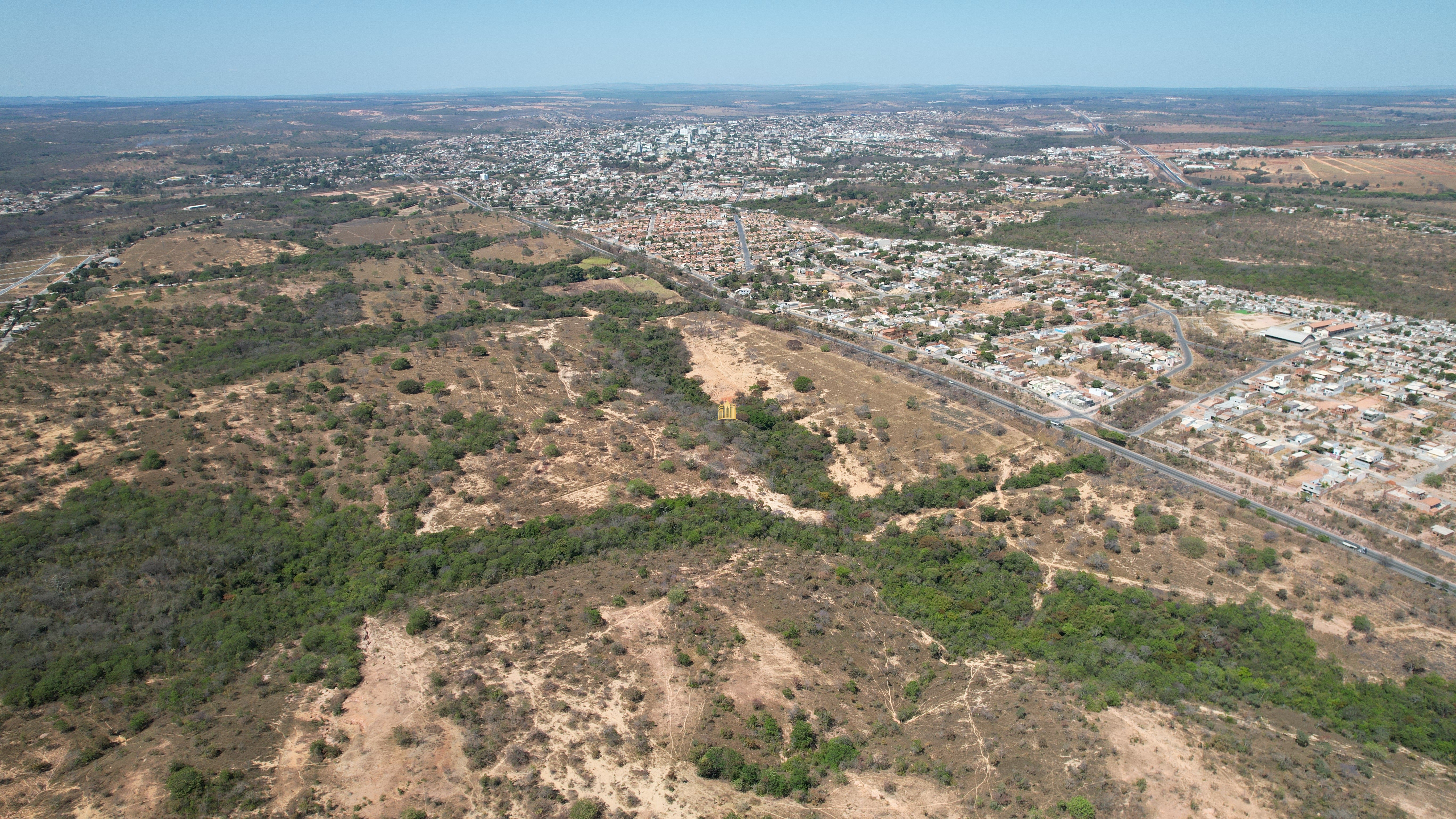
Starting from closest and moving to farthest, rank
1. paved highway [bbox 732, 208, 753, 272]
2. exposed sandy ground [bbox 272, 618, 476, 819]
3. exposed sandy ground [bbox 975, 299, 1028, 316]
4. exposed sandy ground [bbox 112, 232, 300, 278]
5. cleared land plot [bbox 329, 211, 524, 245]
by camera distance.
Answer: exposed sandy ground [bbox 272, 618, 476, 819], exposed sandy ground [bbox 975, 299, 1028, 316], exposed sandy ground [bbox 112, 232, 300, 278], paved highway [bbox 732, 208, 753, 272], cleared land plot [bbox 329, 211, 524, 245]

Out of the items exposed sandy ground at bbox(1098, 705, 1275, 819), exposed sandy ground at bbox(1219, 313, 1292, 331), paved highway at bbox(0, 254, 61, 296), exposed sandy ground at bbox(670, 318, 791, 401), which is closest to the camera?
exposed sandy ground at bbox(1098, 705, 1275, 819)

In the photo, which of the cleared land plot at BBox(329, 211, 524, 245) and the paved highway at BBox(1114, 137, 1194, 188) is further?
the paved highway at BBox(1114, 137, 1194, 188)

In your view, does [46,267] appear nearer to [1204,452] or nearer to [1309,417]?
[1204,452]

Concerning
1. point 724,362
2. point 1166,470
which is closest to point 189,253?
point 724,362

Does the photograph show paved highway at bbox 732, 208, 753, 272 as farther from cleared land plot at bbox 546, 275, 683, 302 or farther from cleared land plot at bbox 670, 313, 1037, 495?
cleared land plot at bbox 670, 313, 1037, 495

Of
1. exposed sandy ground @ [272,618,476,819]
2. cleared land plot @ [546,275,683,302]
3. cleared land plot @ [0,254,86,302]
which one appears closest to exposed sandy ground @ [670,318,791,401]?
cleared land plot @ [546,275,683,302]

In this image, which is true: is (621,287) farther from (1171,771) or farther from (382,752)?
(1171,771)

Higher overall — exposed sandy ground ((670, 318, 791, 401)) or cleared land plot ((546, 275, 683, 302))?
cleared land plot ((546, 275, 683, 302))

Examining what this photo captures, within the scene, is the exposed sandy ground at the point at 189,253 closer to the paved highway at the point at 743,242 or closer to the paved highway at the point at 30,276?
the paved highway at the point at 30,276

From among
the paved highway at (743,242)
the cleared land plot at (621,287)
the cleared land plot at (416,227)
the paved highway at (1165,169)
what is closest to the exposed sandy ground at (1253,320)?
the paved highway at (743,242)

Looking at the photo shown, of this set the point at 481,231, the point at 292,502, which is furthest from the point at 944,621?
the point at 481,231
